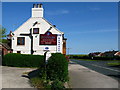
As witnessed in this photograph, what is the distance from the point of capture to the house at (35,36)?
3712 cm

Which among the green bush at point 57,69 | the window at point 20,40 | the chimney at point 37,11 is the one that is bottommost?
the green bush at point 57,69

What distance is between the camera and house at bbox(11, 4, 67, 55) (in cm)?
3712

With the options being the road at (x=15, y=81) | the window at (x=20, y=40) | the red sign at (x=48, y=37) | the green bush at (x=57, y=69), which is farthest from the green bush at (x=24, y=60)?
the green bush at (x=57, y=69)

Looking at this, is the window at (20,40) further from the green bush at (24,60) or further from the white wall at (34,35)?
the green bush at (24,60)

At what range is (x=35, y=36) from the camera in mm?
37438

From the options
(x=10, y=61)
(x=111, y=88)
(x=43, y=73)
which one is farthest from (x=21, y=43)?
(x=111, y=88)

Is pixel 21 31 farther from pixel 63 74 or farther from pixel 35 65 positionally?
pixel 63 74

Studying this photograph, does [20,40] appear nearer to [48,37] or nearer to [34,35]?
[34,35]

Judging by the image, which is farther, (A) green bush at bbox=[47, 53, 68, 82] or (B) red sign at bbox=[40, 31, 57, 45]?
(B) red sign at bbox=[40, 31, 57, 45]

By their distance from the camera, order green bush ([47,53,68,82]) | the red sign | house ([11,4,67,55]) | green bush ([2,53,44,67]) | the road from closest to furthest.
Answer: the road, green bush ([47,53,68,82]), green bush ([2,53,44,67]), the red sign, house ([11,4,67,55])

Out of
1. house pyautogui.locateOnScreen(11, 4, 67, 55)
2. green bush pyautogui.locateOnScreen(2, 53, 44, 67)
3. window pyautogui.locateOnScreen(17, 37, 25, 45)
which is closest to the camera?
green bush pyautogui.locateOnScreen(2, 53, 44, 67)

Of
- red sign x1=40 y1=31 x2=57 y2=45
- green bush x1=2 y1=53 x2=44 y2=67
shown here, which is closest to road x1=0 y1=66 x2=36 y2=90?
green bush x1=2 y1=53 x2=44 y2=67

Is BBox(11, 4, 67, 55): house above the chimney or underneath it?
underneath

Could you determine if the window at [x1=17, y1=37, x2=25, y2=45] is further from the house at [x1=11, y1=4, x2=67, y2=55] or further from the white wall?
the white wall
